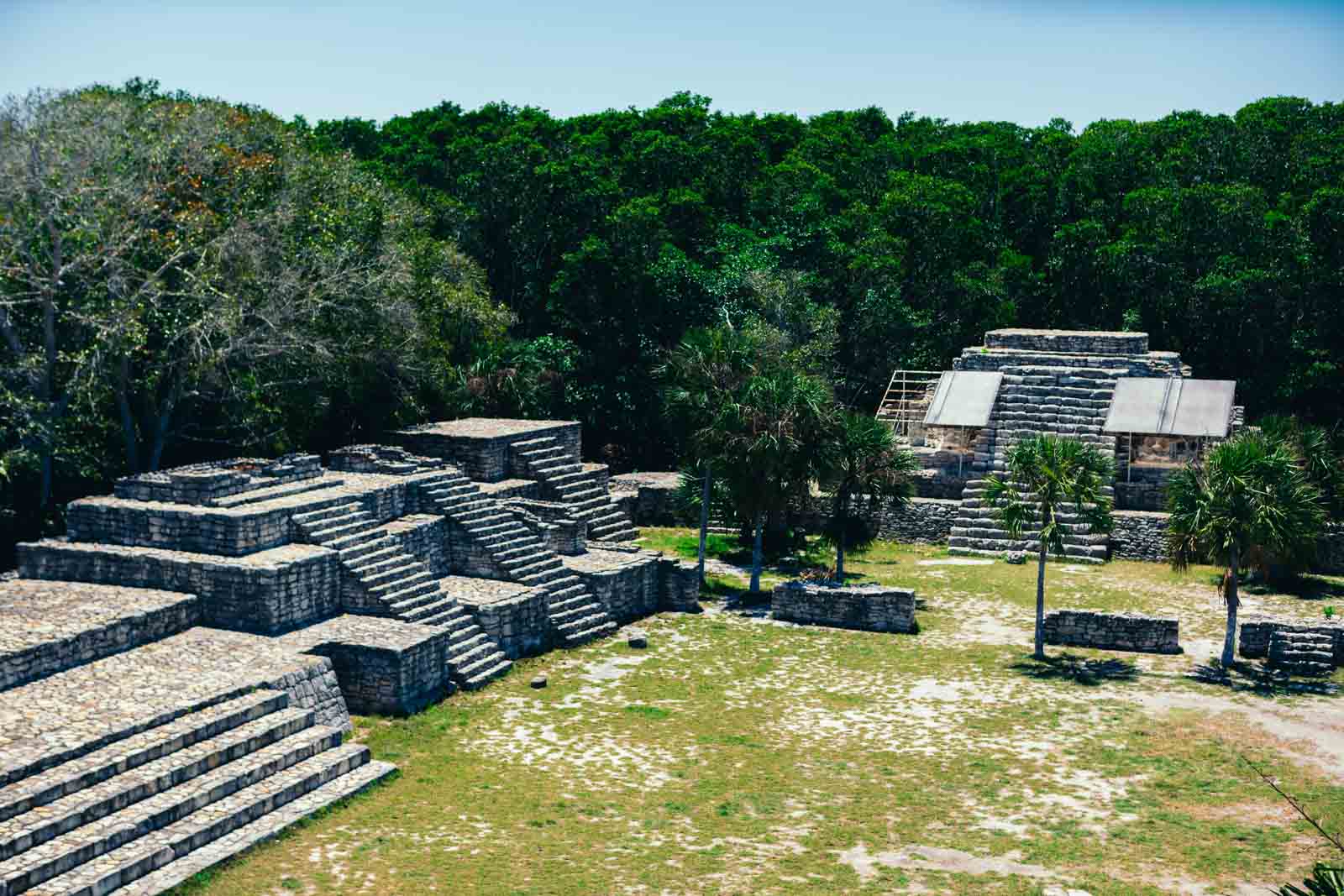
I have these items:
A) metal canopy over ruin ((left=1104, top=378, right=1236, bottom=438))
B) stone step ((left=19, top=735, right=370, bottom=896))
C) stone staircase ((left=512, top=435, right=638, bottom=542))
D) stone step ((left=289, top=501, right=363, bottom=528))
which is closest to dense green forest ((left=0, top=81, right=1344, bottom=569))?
stone staircase ((left=512, top=435, right=638, bottom=542))

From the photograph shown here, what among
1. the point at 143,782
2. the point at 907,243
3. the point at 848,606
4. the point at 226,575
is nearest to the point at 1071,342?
the point at 907,243

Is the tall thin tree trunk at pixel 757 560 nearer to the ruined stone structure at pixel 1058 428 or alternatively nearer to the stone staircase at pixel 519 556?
the stone staircase at pixel 519 556

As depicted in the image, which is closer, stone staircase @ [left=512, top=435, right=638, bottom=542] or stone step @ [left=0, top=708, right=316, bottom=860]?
stone step @ [left=0, top=708, right=316, bottom=860]

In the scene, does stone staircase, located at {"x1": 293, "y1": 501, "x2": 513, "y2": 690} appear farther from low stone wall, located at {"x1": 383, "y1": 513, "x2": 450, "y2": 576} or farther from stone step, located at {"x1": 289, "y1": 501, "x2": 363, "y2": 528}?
low stone wall, located at {"x1": 383, "y1": 513, "x2": 450, "y2": 576}

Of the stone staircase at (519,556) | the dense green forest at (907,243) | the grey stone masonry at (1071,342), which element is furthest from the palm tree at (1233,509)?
the dense green forest at (907,243)

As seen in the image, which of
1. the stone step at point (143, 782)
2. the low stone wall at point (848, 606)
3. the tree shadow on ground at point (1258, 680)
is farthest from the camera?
the low stone wall at point (848, 606)

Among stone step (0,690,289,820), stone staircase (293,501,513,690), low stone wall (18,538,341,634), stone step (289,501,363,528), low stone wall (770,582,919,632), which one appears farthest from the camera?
low stone wall (770,582,919,632)

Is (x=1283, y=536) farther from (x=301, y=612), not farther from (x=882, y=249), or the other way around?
(x=882, y=249)
